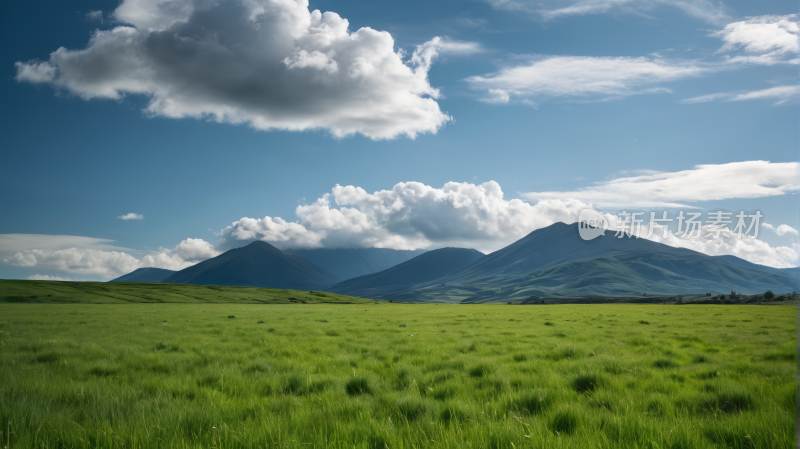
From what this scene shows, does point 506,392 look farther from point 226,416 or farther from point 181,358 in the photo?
point 181,358

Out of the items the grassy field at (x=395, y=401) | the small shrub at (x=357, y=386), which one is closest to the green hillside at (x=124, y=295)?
the grassy field at (x=395, y=401)

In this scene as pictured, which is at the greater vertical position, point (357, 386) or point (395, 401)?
point (395, 401)

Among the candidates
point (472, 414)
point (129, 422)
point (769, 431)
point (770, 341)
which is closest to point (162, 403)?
point (129, 422)

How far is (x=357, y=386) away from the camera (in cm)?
717

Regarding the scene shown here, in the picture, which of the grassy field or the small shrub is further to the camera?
the small shrub

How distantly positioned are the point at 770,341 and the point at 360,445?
17.8m

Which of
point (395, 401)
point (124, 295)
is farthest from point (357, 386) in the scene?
point (124, 295)

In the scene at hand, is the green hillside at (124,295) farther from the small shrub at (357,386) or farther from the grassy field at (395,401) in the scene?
the small shrub at (357,386)

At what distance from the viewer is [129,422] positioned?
4.71 m

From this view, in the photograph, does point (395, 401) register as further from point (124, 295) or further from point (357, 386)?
point (124, 295)

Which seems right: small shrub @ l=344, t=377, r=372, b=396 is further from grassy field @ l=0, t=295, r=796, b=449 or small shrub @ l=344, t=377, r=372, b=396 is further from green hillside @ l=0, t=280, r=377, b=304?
green hillside @ l=0, t=280, r=377, b=304

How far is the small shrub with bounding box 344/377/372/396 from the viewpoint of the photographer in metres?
6.99

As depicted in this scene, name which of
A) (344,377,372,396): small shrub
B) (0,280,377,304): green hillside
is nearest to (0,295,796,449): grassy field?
(344,377,372,396): small shrub

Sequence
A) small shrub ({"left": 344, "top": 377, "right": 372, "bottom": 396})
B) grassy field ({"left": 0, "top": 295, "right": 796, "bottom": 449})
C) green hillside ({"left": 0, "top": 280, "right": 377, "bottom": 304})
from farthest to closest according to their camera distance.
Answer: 1. green hillside ({"left": 0, "top": 280, "right": 377, "bottom": 304})
2. small shrub ({"left": 344, "top": 377, "right": 372, "bottom": 396})
3. grassy field ({"left": 0, "top": 295, "right": 796, "bottom": 449})
